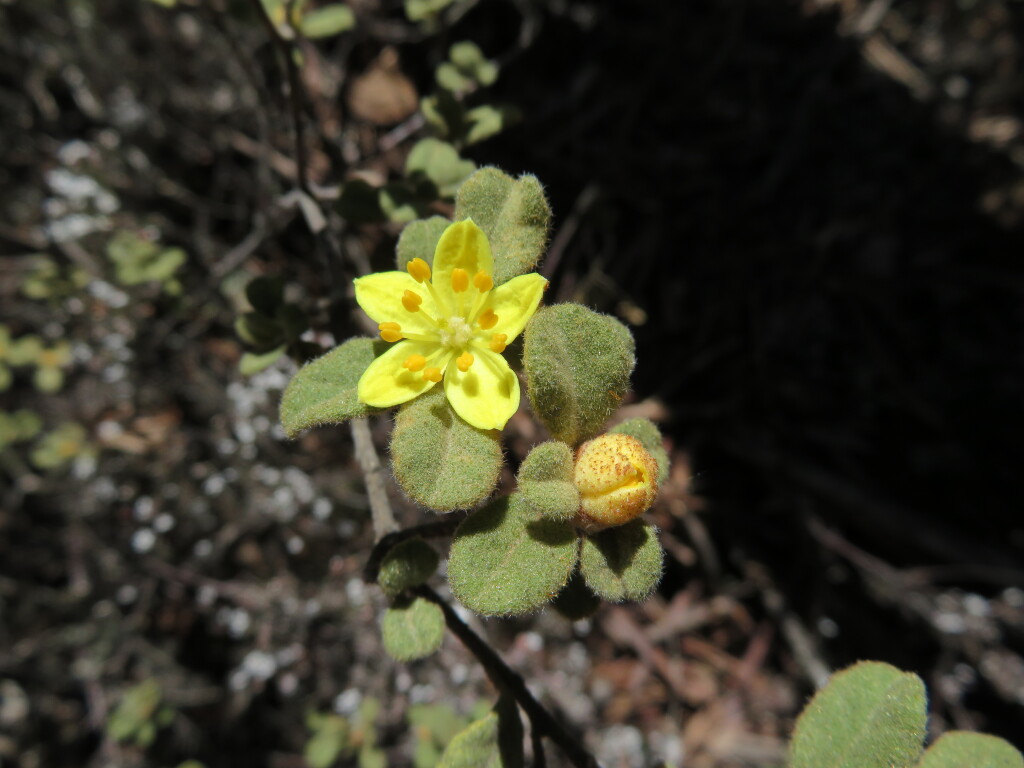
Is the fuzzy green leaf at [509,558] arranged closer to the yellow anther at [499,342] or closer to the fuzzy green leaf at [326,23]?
the yellow anther at [499,342]

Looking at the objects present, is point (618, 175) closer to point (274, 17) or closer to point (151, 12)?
point (274, 17)

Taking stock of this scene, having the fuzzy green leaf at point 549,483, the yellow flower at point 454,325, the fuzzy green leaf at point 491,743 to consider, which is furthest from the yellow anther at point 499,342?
the fuzzy green leaf at point 491,743

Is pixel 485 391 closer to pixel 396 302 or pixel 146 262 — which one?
pixel 396 302

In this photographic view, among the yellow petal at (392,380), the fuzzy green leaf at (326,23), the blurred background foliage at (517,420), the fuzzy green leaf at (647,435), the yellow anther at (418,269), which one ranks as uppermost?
the fuzzy green leaf at (326,23)

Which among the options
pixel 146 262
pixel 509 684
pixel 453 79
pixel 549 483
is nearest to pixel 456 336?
pixel 549 483

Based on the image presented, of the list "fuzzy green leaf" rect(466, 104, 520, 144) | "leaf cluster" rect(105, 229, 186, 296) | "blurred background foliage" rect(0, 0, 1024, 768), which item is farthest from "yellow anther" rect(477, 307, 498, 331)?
"leaf cluster" rect(105, 229, 186, 296)

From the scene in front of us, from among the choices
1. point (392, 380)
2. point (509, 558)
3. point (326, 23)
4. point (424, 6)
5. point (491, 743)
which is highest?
point (424, 6)

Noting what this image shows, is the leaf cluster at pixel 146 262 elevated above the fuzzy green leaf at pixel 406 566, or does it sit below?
below
